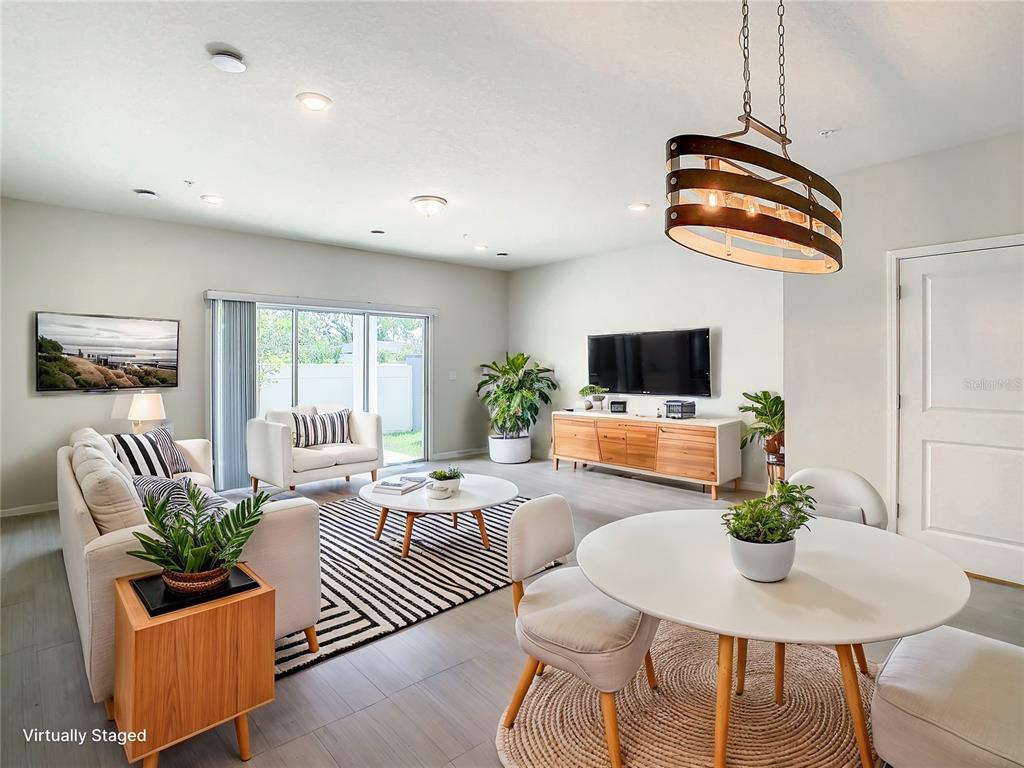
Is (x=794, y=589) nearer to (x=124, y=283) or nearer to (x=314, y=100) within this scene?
(x=314, y=100)

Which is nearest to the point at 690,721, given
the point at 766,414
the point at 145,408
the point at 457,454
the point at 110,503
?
the point at 110,503

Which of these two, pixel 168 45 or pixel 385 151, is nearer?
pixel 168 45

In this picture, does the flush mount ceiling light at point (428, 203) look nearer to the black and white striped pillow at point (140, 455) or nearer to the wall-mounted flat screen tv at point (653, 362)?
the black and white striped pillow at point (140, 455)

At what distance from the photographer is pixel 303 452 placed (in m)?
5.00

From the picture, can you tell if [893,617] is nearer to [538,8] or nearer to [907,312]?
[538,8]

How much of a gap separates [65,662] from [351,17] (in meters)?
2.89

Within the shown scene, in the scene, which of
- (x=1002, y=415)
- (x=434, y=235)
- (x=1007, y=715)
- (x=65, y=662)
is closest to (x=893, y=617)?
(x=1007, y=715)

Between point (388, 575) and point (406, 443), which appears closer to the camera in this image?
point (388, 575)

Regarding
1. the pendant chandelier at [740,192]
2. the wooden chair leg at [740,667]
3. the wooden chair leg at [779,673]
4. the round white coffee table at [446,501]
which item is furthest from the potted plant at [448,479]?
the pendant chandelier at [740,192]

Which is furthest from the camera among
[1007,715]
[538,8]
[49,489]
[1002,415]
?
[49,489]

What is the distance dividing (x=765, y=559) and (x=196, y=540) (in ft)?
5.94

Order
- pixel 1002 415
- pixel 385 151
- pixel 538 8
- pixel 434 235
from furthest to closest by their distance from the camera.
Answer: pixel 434 235 → pixel 385 151 → pixel 1002 415 → pixel 538 8

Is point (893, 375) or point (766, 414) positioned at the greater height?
point (893, 375)

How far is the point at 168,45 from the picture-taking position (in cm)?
224
